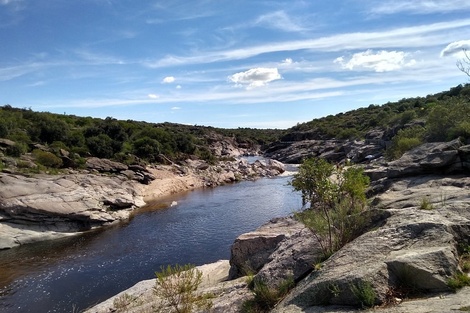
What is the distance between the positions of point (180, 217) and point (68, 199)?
9.68 metres

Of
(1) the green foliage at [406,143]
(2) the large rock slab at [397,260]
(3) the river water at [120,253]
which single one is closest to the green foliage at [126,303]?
(3) the river water at [120,253]

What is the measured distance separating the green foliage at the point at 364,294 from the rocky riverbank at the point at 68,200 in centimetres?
2701

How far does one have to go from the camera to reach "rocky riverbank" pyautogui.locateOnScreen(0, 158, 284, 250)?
2888 centimetres

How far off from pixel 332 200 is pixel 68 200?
2678 cm

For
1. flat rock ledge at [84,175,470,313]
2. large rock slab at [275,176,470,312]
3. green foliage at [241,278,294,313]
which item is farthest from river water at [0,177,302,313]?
large rock slab at [275,176,470,312]

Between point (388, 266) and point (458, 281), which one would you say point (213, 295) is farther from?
point (458, 281)

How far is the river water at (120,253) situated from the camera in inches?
755

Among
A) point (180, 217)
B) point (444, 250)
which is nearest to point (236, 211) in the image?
point (180, 217)

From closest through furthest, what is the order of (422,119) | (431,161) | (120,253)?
(431,161) → (120,253) → (422,119)

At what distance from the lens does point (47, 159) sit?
4209 cm

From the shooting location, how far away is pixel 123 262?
76.9 feet

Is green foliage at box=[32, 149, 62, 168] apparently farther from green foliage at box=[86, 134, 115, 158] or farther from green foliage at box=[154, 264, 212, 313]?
green foliage at box=[154, 264, 212, 313]

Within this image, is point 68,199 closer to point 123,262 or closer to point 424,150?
point 123,262

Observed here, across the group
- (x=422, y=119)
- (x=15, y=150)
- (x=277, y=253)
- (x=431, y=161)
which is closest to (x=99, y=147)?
(x=15, y=150)
